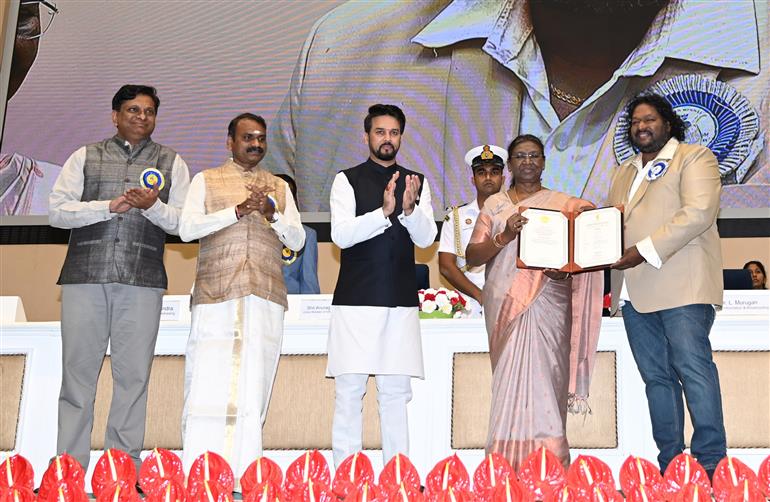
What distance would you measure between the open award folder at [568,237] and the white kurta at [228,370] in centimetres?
106

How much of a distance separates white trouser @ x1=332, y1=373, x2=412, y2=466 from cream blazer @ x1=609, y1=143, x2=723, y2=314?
3.49 feet

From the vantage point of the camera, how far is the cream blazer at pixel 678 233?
3.45 metres

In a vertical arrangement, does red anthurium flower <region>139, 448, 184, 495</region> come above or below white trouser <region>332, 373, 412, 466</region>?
below

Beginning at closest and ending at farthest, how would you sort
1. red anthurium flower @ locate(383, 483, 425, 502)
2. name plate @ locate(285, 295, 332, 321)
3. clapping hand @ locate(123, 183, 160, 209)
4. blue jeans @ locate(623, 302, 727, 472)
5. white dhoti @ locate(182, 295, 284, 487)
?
red anthurium flower @ locate(383, 483, 425, 502), blue jeans @ locate(623, 302, 727, 472), white dhoti @ locate(182, 295, 284, 487), clapping hand @ locate(123, 183, 160, 209), name plate @ locate(285, 295, 332, 321)

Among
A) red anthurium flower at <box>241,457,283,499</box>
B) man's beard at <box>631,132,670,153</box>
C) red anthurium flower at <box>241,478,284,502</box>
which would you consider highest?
man's beard at <box>631,132,670,153</box>

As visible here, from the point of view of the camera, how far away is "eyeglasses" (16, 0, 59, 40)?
7324 mm

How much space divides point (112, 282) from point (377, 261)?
3.81 ft

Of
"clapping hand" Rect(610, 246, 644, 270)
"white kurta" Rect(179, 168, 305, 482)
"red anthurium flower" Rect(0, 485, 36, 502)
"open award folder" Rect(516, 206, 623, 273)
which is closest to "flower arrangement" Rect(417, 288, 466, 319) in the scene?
"open award folder" Rect(516, 206, 623, 273)

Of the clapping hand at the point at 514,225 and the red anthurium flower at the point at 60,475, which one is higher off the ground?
the clapping hand at the point at 514,225

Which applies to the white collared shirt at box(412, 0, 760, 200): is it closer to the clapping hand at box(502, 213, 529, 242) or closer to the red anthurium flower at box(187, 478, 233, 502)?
the clapping hand at box(502, 213, 529, 242)

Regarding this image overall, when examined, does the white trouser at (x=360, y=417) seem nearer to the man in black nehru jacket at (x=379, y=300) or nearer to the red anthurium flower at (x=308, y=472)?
the man in black nehru jacket at (x=379, y=300)

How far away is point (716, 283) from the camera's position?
3.52m

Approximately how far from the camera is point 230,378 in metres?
3.47

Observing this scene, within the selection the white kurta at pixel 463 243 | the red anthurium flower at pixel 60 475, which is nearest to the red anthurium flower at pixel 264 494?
the red anthurium flower at pixel 60 475
